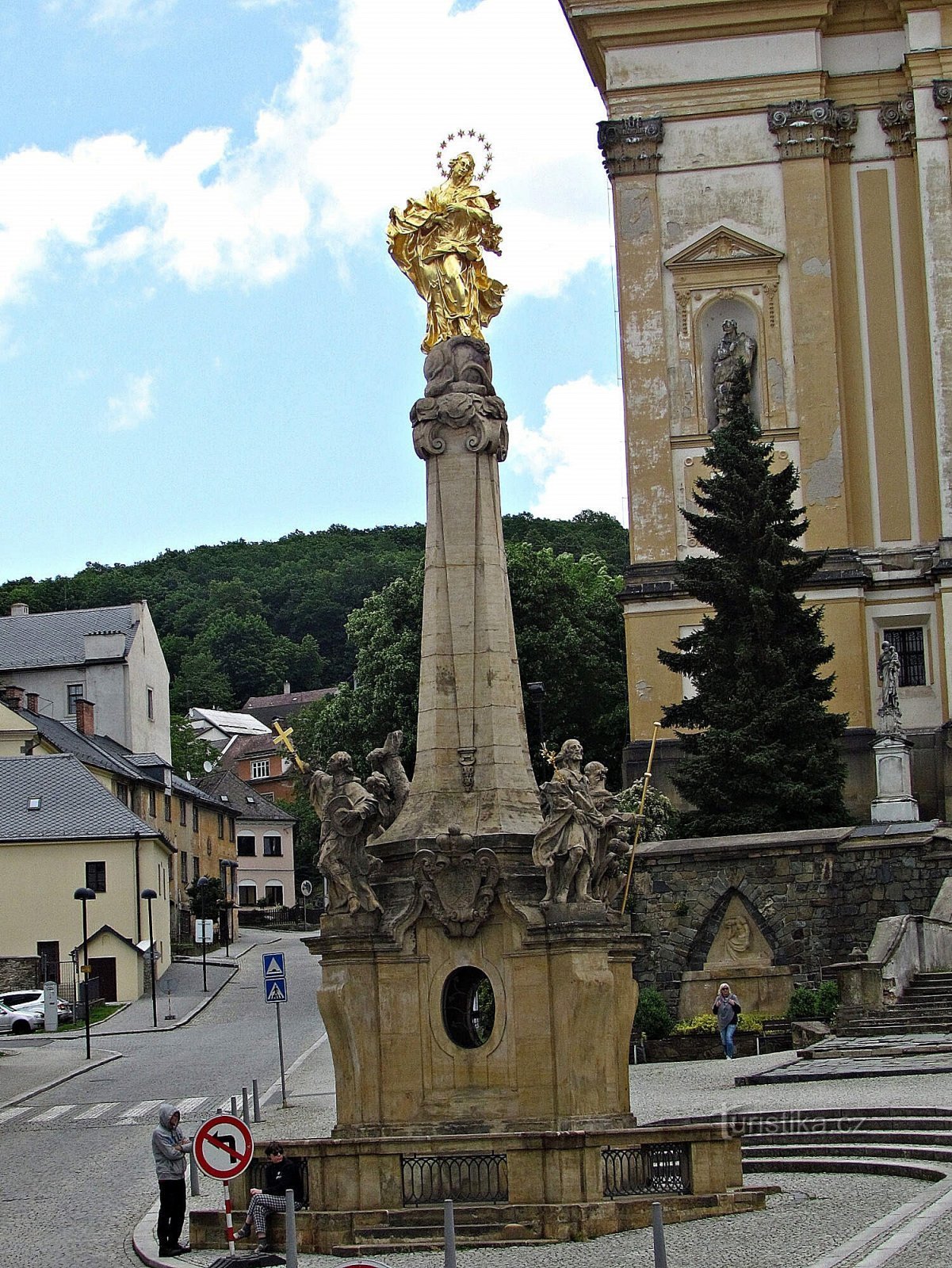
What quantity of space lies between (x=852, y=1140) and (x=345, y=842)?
6231 millimetres

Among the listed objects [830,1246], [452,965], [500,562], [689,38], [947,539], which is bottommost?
[830,1246]

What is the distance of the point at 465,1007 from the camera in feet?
64.5

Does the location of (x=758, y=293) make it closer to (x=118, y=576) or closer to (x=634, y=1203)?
(x=634, y=1203)

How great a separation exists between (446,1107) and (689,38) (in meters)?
40.5

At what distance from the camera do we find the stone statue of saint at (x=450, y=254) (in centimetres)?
2202

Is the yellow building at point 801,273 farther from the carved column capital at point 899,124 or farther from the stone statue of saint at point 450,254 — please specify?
the stone statue of saint at point 450,254

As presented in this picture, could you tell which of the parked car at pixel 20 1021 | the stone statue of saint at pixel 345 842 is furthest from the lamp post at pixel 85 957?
the stone statue of saint at pixel 345 842

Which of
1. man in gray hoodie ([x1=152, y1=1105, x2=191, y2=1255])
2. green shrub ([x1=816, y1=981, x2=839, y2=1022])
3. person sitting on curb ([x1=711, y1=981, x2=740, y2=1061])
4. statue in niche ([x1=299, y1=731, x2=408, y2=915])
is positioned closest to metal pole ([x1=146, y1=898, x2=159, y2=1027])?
person sitting on curb ([x1=711, y1=981, x2=740, y2=1061])

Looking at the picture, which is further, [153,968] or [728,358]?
[153,968]

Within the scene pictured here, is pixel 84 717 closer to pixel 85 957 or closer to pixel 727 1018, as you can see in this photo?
pixel 85 957

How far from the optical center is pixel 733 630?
4397 centimetres

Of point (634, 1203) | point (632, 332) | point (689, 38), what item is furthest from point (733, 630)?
point (634, 1203)

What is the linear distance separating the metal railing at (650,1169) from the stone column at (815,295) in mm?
35549

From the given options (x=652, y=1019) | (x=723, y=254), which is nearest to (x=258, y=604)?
(x=723, y=254)
